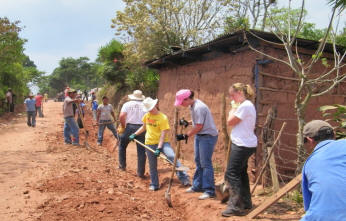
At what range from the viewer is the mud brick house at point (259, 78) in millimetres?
6176

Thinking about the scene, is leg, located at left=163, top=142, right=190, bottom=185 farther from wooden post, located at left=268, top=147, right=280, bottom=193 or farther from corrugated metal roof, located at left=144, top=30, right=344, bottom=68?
corrugated metal roof, located at left=144, top=30, right=344, bottom=68

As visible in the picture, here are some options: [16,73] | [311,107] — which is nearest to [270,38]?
[311,107]

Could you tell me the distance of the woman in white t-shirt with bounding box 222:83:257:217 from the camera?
13.0 feet

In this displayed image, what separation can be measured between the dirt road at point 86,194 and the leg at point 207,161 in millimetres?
236

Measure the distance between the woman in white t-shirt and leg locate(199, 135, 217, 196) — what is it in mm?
696

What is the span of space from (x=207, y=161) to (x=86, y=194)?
1917 millimetres

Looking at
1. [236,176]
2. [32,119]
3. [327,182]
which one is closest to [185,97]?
[236,176]

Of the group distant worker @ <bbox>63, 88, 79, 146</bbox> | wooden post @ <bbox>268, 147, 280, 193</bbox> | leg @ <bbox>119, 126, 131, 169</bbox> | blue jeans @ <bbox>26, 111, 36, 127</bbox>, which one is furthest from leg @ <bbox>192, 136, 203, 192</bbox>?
blue jeans @ <bbox>26, 111, 36, 127</bbox>

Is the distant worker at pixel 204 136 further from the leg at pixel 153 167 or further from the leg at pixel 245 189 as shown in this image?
the leg at pixel 153 167

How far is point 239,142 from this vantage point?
4.01 metres

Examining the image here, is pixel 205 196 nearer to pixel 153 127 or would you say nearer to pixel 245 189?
pixel 245 189

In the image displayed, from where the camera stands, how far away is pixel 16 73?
20750mm

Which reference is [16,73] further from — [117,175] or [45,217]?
[45,217]

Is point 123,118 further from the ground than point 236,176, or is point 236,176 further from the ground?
point 123,118
